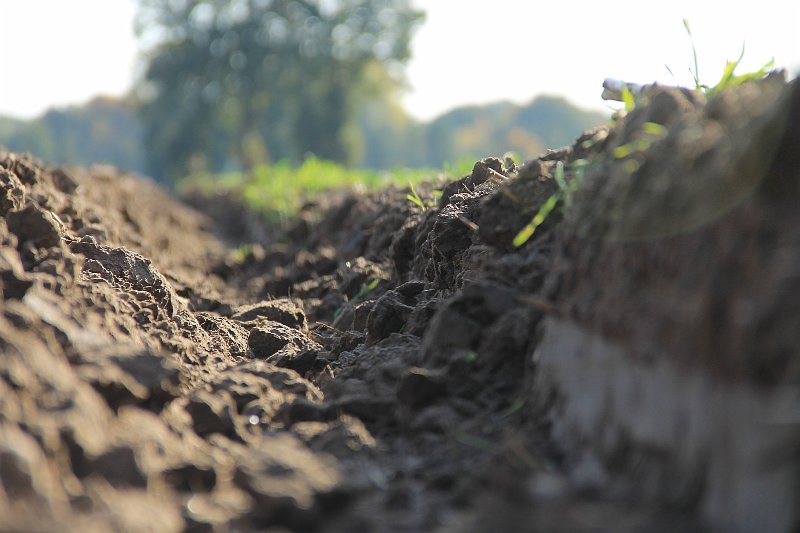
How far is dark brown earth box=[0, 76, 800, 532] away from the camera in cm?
148

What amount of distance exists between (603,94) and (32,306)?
2035mm

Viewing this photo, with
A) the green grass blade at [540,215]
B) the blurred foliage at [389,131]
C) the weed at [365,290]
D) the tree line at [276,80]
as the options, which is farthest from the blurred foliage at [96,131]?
the green grass blade at [540,215]

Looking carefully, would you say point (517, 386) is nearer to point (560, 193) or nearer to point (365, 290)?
point (560, 193)

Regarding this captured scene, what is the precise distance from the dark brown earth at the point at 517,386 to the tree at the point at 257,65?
1315 inches

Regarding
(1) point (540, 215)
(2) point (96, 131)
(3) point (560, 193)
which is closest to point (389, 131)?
(2) point (96, 131)

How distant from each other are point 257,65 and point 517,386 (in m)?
36.2

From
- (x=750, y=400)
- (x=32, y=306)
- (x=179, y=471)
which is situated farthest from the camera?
(x=32, y=306)

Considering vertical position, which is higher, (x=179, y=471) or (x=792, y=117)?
(x=792, y=117)

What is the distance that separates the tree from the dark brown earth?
3340 centimetres

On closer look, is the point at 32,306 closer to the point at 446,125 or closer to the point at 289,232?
the point at 289,232

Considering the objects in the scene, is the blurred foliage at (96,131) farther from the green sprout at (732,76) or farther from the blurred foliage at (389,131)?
the green sprout at (732,76)


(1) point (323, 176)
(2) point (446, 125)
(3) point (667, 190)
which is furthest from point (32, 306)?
(2) point (446, 125)

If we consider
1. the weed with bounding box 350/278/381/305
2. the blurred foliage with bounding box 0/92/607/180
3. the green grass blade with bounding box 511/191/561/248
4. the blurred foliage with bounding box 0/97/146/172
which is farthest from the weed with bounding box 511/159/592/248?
the blurred foliage with bounding box 0/97/146/172

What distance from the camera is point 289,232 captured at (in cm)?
861
